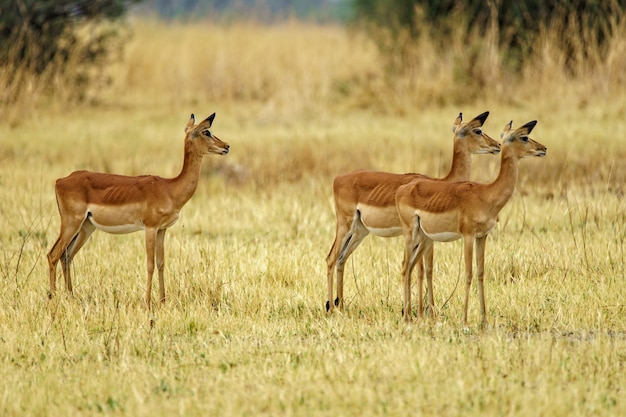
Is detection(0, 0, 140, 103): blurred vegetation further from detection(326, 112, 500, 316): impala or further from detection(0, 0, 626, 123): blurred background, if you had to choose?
detection(326, 112, 500, 316): impala

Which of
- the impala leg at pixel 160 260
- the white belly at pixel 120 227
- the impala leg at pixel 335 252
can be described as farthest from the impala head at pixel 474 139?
the white belly at pixel 120 227

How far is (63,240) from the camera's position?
7699 mm

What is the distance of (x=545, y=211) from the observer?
1054 centimetres

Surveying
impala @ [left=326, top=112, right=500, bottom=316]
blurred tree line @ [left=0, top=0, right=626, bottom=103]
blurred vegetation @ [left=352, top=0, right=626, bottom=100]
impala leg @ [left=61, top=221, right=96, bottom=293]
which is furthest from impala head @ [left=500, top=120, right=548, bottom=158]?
blurred tree line @ [left=0, top=0, right=626, bottom=103]

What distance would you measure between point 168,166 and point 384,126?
3.83 metres

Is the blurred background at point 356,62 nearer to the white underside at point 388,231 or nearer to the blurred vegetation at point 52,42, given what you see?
the blurred vegetation at point 52,42

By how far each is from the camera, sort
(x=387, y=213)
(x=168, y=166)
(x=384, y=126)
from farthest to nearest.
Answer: (x=384, y=126)
(x=168, y=166)
(x=387, y=213)

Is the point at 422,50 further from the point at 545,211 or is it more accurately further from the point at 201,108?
the point at 545,211

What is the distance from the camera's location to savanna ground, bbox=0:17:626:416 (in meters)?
5.58

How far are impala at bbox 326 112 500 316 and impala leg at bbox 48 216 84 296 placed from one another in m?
1.96

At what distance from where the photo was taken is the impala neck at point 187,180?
748cm

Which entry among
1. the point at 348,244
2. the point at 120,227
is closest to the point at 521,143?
the point at 348,244

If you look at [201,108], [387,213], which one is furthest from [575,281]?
[201,108]

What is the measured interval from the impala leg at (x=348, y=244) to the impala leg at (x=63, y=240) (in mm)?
1995
